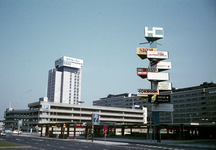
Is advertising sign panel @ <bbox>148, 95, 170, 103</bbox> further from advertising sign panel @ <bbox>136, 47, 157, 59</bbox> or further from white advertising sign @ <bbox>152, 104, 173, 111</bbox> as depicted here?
advertising sign panel @ <bbox>136, 47, 157, 59</bbox>

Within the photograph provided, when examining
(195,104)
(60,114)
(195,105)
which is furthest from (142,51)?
(195,105)

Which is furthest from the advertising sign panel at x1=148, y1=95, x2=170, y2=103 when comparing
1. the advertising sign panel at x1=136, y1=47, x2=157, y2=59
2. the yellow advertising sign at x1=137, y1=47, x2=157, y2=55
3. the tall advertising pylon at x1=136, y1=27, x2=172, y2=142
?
the yellow advertising sign at x1=137, y1=47, x2=157, y2=55

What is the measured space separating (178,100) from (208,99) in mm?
22465

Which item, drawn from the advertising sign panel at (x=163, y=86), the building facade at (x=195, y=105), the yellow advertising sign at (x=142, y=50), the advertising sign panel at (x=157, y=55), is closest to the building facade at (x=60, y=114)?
the building facade at (x=195, y=105)

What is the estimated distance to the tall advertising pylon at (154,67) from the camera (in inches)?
2844

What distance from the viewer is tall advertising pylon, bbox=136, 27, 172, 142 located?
72250mm

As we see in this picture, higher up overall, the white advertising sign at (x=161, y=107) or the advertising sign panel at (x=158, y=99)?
the advertising sign panel at (x=158, y=99)

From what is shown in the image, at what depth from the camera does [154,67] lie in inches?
2899

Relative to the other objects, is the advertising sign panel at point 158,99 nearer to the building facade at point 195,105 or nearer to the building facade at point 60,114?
the building facade at point 60,114

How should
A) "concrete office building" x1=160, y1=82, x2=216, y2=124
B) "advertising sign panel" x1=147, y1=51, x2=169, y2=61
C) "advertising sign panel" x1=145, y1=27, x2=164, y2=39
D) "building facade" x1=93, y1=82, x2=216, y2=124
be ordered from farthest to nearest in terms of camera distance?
"building facade" x1=93, y1=82, x2=216, y2=124
"concrete office building" x1=160, y1=82, x2=216, y2=124
"advertising sign panel" x1=145, y1=27, x2=164, y2=39
"advertising sign panel" x1=147, y1=51, x2=169, y2=61

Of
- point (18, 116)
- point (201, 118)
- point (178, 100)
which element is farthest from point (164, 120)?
point (18, 116)

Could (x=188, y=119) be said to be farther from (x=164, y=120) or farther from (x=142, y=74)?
(x=142, y=74)

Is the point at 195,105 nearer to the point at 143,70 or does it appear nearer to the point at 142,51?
the point at 143,70

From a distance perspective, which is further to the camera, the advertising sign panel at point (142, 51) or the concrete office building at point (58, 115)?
the concrete office building at point (58, 115)
